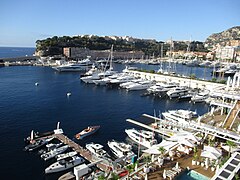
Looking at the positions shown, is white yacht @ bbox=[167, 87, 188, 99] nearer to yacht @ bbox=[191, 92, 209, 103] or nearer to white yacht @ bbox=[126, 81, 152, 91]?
yacht @ bbox=[191, 92, 209, 103]

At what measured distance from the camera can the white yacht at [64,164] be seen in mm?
21734

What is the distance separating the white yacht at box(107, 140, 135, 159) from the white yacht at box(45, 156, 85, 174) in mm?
4129

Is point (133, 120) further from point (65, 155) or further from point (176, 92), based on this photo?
point (176, 92)

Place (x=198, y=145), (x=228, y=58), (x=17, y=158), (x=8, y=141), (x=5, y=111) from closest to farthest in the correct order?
(x=198, y=145) → (x=17, y=158) → (x=8, y=141) → (x=5, y=111) → (x=228, y=58)

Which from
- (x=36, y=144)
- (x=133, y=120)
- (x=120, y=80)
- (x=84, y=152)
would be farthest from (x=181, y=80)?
(x=36, y=144)

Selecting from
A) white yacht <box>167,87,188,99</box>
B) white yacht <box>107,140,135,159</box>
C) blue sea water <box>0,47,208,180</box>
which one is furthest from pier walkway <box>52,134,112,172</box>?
white yacht <box>167,87,188,99</box>

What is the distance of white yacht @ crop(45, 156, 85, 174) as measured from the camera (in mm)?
21734

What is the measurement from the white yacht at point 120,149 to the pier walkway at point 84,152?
9.14ft

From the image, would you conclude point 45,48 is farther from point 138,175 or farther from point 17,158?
point 138,175

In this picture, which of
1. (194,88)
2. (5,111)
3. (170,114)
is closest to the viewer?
(170,114)

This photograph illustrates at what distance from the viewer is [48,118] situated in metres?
37.2

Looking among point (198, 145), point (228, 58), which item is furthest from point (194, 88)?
point (228, 58)

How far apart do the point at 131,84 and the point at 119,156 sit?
39.3 meters

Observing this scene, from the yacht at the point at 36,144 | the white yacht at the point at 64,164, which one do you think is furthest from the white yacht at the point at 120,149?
the yacht at the point at 36,144
